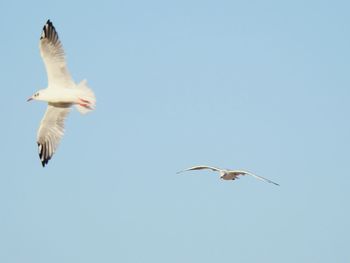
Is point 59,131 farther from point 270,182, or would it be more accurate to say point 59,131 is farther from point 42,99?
point 270,182

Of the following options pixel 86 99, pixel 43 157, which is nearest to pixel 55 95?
pixel 86 99

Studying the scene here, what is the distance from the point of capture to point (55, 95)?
19.2 m

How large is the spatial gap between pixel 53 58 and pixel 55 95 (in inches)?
30.1

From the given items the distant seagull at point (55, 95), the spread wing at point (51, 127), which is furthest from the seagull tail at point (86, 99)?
the spread wing at point (51, 127)

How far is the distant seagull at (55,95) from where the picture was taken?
62.2ft

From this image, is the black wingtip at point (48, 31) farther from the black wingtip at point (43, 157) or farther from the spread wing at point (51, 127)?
the black wingtip at point (43, 157)

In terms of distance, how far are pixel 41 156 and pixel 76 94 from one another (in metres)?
1.65

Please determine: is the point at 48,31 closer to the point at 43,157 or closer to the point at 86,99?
the point at 86,99

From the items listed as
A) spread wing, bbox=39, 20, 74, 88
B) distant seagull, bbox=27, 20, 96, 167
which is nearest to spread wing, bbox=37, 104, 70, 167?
distant seagull, bbox=27, 20, 96, 167

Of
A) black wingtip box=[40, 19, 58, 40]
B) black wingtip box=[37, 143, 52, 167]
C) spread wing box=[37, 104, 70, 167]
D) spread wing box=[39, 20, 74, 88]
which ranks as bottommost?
black wingtip box=[37, 143, 52, 167]

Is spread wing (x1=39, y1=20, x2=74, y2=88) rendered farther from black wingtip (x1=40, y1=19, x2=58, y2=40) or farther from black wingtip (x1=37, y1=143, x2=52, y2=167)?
black wingtip (x1=37, y1=143, x2=52, y2=167)

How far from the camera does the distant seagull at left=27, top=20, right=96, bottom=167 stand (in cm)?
1895

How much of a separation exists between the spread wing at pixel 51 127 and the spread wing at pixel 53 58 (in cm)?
68

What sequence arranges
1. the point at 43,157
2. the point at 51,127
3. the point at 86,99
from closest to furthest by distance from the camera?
the point at 86,99 < the point at 43,157 < the point at 51,127
